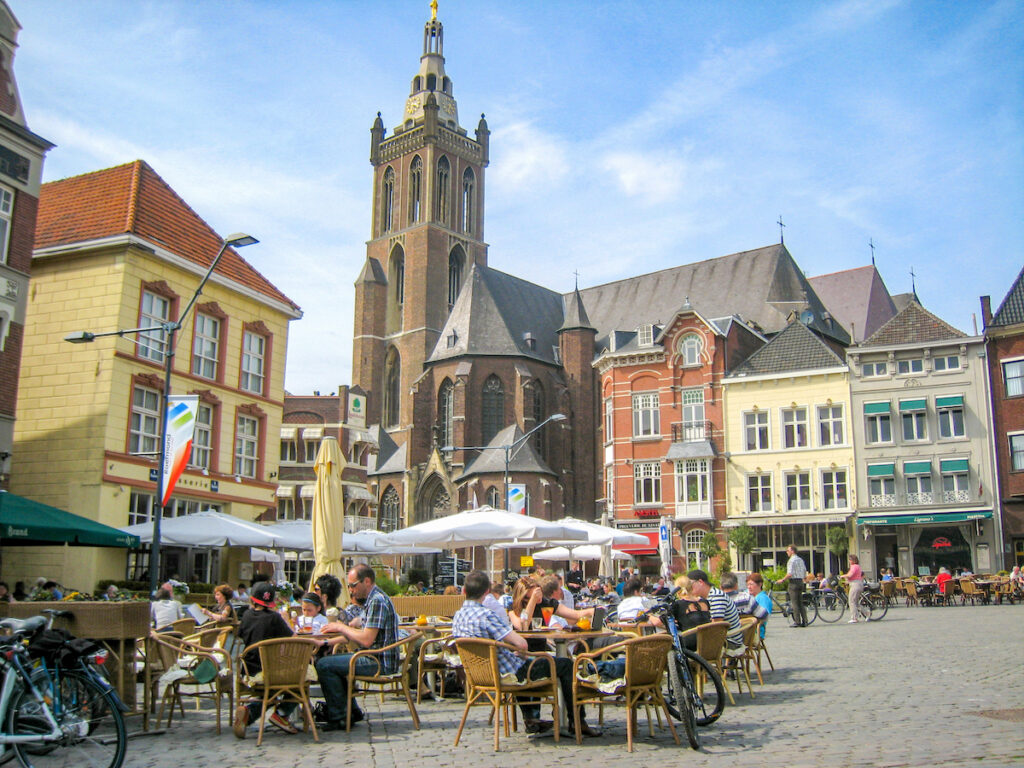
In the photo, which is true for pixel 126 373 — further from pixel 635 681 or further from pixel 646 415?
pixel 646 415

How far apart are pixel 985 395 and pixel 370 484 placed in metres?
32.7

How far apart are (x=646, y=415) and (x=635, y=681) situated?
3748cm

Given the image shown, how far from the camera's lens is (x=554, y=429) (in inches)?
2095

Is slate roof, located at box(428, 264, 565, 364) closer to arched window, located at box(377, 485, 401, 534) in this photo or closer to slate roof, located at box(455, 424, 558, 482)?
slate roof, located at box(455, 424, 558, 482)

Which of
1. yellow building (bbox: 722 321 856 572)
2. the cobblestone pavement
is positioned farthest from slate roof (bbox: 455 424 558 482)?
the cobblestone pavement

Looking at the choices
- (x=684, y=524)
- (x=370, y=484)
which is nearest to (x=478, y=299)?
(x=370, y=484)

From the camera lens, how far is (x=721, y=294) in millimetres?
51406

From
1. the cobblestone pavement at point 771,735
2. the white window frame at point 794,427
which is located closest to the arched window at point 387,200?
the white window frame at point 794,427

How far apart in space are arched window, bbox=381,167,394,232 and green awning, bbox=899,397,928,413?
138 feet

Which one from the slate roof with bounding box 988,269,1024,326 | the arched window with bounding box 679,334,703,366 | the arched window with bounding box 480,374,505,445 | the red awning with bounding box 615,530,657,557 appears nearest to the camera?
the slate roof with bounding box 988,269,1024,326

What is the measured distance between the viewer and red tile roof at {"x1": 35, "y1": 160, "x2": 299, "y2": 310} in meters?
22.2

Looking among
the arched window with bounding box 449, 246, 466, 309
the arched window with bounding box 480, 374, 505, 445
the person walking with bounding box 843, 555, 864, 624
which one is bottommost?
the person walking with bounding box 843, 555, 864, 624

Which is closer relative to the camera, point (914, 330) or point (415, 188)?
point (914, 330)

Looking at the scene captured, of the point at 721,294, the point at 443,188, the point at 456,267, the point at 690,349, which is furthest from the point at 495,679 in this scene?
the point at 443,188
